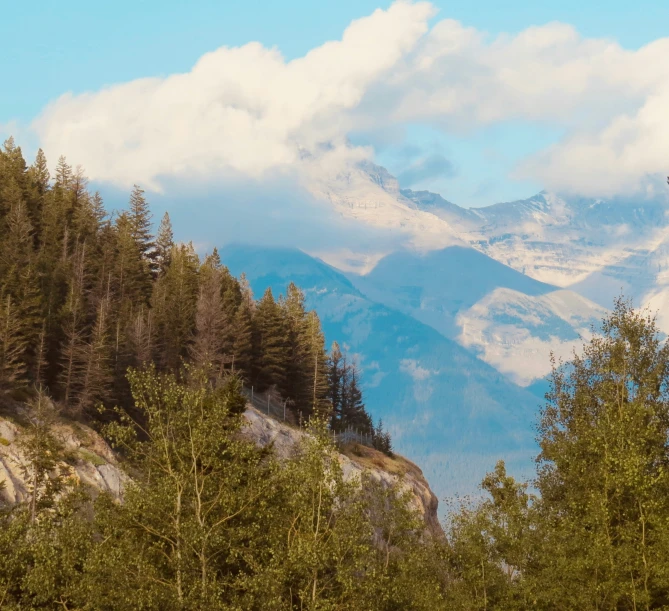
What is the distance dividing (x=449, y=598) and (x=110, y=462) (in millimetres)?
35653

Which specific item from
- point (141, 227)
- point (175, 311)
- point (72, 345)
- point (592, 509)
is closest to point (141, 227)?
point (141, 227)

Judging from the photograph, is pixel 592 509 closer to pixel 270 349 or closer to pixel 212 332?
pixel 212 332

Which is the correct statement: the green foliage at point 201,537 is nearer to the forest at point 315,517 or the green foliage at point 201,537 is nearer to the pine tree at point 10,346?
the forest at point 315,517

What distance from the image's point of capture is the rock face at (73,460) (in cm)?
6241

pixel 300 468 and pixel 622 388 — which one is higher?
pixel 622 388

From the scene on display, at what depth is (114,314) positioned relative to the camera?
10719cm

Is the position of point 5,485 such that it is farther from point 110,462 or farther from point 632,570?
point 632,570

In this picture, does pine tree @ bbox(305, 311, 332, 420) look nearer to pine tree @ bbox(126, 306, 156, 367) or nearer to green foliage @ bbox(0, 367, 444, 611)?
pine tree @ bbox(126, 306, 156, 367)

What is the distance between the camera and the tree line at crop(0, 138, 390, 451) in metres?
84.1

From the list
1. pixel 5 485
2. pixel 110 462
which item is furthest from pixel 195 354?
pixel 5 485

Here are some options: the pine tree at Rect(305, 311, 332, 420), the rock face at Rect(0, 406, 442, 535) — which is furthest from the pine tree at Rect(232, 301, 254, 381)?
the rock face at Rect(0, 406, 442, 535)

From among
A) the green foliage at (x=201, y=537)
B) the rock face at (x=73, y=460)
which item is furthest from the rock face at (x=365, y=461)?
the green foliage at (x=201, y=537)

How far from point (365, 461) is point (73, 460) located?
60.0m

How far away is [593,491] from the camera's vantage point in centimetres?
4775
